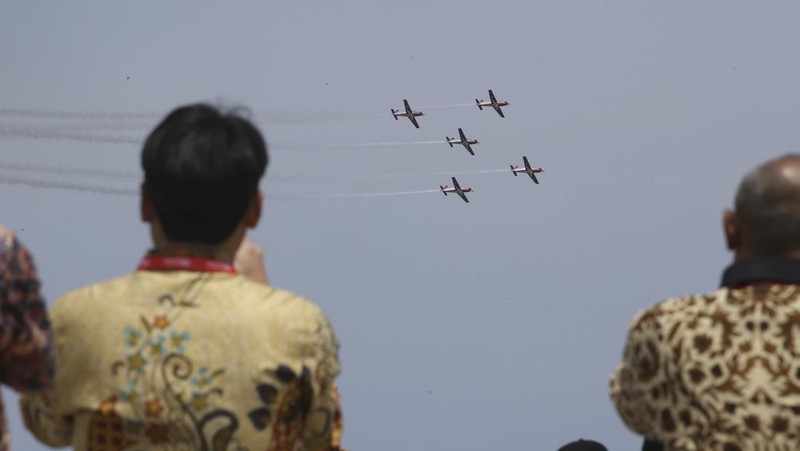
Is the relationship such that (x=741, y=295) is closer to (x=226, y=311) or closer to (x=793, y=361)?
(x=793, y=361)

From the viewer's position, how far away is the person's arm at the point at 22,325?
759cm

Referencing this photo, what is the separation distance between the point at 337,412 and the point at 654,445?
183cm

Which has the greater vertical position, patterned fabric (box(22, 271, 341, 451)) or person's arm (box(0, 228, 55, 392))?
person's arm (box(0, 228, 55, 392))

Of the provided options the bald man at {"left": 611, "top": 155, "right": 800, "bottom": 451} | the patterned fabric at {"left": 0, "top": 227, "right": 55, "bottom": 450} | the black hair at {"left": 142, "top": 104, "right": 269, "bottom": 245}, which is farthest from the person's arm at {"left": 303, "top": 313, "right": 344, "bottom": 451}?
the bald man at {"left": 611, "top": 155, "right": 800, "bottom": 451}

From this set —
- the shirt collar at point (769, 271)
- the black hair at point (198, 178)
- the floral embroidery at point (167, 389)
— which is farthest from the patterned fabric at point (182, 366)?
the shirt collar at point (769, 271)

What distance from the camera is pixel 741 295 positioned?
923 centimetres

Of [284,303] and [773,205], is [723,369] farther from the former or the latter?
[284,303]

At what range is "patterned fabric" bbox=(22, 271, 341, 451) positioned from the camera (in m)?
8.52

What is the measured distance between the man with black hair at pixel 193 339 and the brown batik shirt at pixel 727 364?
182 cm

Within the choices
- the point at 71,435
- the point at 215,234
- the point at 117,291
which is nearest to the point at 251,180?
the point at 215,234

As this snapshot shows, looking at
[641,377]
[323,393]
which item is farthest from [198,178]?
[641,377]

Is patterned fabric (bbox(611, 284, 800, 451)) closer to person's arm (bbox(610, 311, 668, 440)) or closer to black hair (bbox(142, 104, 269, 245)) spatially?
person's arm (bbox(610, 311, 668, 440))

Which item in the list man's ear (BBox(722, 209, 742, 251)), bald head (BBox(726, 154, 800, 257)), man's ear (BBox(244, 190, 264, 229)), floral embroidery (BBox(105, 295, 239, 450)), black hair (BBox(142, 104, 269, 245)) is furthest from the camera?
man's ear (BBox(722, 209, 742, 251))

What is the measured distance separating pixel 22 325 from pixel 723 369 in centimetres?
380
